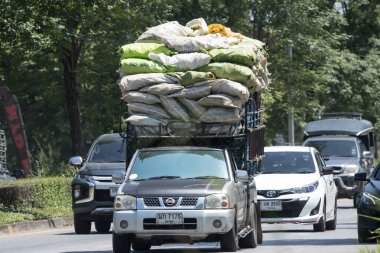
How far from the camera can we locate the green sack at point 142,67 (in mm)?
19375

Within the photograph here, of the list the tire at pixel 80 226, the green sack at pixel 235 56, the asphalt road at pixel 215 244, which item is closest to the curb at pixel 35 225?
the asphalt road at pixel 215 244

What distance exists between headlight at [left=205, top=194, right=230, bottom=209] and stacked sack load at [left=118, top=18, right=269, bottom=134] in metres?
2.35

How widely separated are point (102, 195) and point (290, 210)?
157 inches

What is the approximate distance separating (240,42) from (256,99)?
1.02 metres

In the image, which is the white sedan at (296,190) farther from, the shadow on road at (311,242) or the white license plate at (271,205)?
the shadow on road at (311,242)

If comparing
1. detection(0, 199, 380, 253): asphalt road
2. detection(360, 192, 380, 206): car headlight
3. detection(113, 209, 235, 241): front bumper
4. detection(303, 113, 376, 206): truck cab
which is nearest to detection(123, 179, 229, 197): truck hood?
detection(113, 209, 235, 241): front bumper

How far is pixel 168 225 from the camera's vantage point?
16.5m

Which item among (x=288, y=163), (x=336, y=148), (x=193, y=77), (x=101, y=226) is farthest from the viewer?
(x=336, y=148)

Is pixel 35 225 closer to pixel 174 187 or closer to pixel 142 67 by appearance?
pixel 142 67

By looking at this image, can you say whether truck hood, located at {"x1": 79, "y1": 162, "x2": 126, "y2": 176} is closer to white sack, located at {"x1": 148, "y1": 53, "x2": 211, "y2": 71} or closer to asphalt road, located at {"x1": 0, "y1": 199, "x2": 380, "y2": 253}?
asphalt road, located at {"x1": 0, "y1": 199, "x2": 380, "y2": 253}

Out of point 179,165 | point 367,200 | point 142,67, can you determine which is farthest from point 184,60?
point 367,200

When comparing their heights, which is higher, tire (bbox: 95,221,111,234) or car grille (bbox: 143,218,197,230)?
car grille (bbox: 143,218,197,230)

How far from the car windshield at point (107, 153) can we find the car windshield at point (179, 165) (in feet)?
24.2

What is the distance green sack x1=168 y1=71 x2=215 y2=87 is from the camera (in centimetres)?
1897
